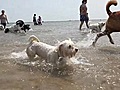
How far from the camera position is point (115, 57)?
19.6 ft

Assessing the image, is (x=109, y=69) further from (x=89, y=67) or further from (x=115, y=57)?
(x=115, y=57)

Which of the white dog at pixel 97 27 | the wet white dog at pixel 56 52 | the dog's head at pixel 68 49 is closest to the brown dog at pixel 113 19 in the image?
the wet white dog at pixel 56 52

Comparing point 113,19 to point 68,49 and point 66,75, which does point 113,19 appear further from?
point 66,75

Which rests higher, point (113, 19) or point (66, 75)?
point (113, 19)

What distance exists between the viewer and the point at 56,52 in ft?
16.6

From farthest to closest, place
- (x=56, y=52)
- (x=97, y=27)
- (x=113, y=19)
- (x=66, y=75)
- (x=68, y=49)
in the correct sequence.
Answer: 1. (x=97, y=27)
2. (x=113, y=19)
3. (x=56, y=52)
4. (x=68, y=49)
5. (x=66, y=75)

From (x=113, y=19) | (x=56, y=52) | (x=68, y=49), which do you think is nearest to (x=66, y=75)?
(x=68, y=49)

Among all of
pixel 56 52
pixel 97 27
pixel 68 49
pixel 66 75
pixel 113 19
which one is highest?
pixel 113 19

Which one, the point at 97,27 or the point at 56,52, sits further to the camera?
the point at 97,27

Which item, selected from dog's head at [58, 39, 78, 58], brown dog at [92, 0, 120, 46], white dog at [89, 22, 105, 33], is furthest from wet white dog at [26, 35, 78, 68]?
white dog at [89, 22, 105, 33]

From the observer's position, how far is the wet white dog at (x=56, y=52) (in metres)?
4.81

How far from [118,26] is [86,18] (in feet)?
26.2

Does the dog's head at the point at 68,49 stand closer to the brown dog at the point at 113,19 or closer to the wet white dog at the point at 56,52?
the wet white dog at the point at 56,52

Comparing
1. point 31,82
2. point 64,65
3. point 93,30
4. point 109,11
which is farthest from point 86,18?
point 31,82
